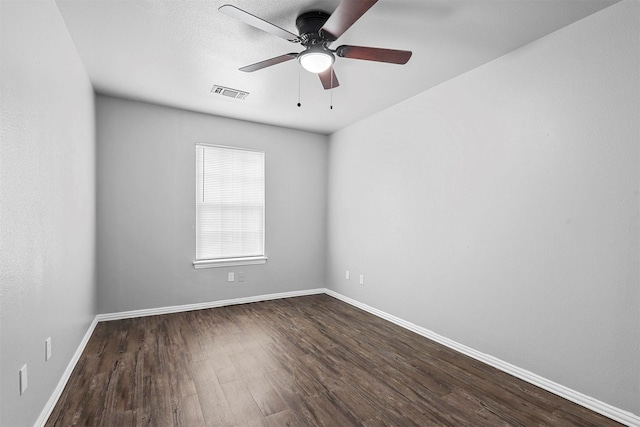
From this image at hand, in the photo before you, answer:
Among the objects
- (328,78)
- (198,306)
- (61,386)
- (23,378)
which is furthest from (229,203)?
(23,378)

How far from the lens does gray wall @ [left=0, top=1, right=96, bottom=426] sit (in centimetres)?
143

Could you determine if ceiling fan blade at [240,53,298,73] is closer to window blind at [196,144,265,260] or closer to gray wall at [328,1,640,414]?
gray wall at [328,1,640,414]

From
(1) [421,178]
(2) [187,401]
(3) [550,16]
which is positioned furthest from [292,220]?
(3) [550,16]

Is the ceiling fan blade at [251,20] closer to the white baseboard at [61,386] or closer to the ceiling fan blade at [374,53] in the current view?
the ceiling fan blade at [374,53]

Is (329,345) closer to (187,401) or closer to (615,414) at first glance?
(187,401)

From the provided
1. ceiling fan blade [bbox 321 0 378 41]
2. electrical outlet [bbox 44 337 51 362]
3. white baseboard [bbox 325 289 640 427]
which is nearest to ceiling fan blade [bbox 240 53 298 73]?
ceiling fan blade [bbox 321 0 378 41]

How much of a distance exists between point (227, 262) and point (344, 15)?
3455mm

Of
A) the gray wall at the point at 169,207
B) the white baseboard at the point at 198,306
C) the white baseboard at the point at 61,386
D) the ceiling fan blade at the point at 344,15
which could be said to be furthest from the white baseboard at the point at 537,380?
the white baseboard at the point at 61,386

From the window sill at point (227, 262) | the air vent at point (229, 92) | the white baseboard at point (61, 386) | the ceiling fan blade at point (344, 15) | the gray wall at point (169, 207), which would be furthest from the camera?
the window sill at point (227, 262)

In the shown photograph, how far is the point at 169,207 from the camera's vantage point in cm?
406

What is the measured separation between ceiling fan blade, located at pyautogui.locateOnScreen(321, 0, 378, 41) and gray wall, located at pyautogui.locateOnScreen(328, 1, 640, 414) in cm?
160

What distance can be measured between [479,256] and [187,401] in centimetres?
261

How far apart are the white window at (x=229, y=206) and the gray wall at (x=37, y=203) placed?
159 centimetres

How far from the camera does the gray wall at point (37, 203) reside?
4.70 ft
